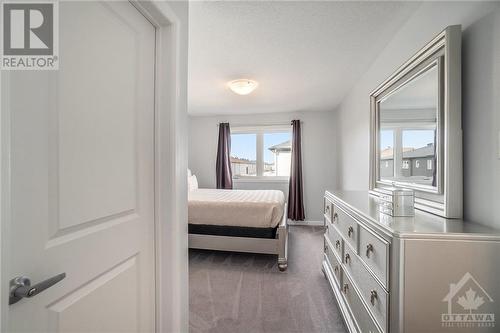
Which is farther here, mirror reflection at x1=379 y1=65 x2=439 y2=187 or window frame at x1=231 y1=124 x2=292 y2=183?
window frame at x1=231 y1=124 x2=292 y2=183

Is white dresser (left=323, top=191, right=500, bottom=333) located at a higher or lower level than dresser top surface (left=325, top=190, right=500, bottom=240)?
lower

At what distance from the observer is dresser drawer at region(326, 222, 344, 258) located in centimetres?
172

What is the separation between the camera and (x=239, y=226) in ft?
8.73

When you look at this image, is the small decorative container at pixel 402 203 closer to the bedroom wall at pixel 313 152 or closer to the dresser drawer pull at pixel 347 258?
the dresser drawer pull at pixel 347 258

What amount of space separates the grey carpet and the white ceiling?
7.70ft

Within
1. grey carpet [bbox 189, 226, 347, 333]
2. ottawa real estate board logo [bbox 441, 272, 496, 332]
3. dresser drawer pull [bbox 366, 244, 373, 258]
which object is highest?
dresser drawer pull [bbox 366, 244, 373, 258]

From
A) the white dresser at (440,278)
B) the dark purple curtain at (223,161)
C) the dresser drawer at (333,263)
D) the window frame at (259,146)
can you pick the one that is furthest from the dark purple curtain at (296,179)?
the white dresser at (440,278)

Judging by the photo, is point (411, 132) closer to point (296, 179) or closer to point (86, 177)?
point (86, 177)

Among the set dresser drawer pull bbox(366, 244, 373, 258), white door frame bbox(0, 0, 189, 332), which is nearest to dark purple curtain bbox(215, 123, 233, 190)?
white door frame bbox(0, 0, 189, 332)

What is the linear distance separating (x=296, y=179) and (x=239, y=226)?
6.96 feet

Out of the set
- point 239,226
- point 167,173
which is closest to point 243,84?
point 239,226

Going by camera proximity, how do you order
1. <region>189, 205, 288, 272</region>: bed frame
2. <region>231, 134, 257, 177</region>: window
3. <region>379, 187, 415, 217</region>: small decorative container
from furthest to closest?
1. <region>231, 134, 257, 177</region>: window
2. <region>189, 205, 288, 272</region>: bed frame
3. <region>379, 187, 415, 217</region>: small decorative container

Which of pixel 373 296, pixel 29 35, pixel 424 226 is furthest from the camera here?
pixel 373 296

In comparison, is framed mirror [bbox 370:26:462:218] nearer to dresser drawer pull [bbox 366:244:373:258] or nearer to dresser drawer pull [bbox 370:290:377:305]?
dresser drawer pull [bbox 366:244:373:258]
